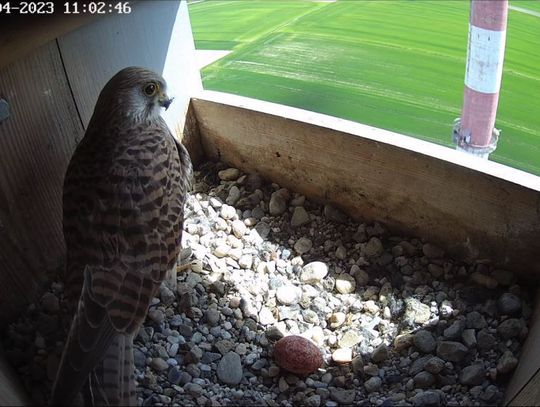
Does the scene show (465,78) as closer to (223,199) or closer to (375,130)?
(375,130)

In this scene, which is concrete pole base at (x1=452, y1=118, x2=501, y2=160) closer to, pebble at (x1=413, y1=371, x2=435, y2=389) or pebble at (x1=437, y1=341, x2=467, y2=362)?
pebble at (x1=437, y1=341, x2=467, y2=362)

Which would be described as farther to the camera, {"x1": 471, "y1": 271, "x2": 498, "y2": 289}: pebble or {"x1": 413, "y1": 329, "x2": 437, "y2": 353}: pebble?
{"x1": 471, "y1": 271, "x2": 498, "y2": 289}: pebble

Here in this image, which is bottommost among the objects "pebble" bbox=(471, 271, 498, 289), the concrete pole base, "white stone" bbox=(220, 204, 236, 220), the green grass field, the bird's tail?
"pebble" bbox=(471, 271, 498, 289)

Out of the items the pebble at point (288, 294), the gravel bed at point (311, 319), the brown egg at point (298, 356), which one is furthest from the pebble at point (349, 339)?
the pebble at point (288, 294)

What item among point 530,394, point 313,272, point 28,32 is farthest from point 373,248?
point 28,32

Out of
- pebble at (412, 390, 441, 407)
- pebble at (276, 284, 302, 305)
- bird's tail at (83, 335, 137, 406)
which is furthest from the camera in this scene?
pebble at (276, 284, 302, 305)

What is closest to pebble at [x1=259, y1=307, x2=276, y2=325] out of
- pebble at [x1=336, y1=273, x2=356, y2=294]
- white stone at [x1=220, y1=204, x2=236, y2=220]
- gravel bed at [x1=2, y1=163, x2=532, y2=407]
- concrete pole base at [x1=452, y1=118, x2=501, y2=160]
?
gravel bed at [x1=2, y1=163, x2=532, y2=407]

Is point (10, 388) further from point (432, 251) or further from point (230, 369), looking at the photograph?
point (432, 251)
